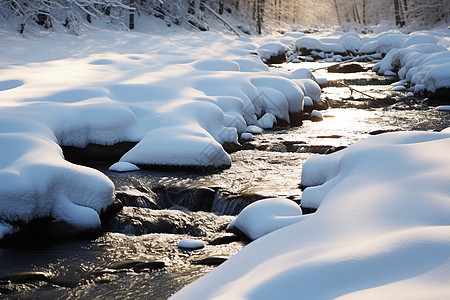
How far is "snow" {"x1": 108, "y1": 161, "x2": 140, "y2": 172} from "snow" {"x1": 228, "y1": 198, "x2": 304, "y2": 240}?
7.03 ft

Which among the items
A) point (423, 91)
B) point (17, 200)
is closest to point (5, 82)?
point (17, 200)

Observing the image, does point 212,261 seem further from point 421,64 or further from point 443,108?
point 421,64

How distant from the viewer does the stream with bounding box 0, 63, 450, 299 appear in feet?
11.9

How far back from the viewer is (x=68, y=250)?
4188 millimetres

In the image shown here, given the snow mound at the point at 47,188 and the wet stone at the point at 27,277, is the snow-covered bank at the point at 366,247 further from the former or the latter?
the snow mound at the point at 47,188

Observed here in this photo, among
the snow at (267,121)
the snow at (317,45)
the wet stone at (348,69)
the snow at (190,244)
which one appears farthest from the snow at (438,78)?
the snow at (317,45)

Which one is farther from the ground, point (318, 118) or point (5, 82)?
point (5, 82)

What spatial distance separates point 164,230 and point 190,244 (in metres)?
0.53

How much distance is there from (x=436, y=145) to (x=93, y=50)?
10.8m

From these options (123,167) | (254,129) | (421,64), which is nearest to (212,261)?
(123,167)

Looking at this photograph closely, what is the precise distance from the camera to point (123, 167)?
6.01 metres

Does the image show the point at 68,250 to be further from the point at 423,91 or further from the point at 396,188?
the point at 423,91

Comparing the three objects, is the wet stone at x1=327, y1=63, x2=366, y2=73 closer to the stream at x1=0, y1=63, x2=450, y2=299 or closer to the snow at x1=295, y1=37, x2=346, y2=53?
the snow at x1=295, y1=37, x2=346, y2=53

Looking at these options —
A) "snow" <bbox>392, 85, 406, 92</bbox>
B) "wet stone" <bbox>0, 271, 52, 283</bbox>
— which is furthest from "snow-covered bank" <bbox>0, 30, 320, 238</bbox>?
"snow" <bbox>392, 85, 406, 92</bbox>
